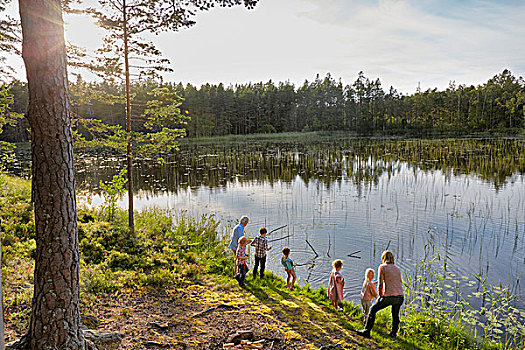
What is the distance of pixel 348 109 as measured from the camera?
91.7 metres

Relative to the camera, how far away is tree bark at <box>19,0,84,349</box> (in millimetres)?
3586

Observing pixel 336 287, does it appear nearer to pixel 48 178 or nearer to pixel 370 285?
pixel 370 285

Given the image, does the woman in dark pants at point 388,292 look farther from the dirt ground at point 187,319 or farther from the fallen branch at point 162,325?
the fallen branch at point 162,325

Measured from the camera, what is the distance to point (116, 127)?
959 centimetres

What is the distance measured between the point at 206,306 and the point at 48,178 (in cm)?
398

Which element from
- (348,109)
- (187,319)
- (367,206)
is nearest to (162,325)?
(187,319)

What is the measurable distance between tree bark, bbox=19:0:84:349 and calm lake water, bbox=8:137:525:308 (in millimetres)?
6315

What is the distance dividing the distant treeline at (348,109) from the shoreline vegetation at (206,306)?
2675 inches

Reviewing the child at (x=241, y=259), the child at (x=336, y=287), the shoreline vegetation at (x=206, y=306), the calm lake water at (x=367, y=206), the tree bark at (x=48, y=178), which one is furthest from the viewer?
the calm lake water at (x=367, y=206)

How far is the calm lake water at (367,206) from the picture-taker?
10.1m

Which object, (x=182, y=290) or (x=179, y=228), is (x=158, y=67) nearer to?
(x=179, y=228)

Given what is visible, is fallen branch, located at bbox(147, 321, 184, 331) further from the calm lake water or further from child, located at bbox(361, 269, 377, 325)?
the calm lake water

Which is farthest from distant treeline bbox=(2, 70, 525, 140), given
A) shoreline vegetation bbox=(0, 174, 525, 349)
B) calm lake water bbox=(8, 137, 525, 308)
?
shoreline vegetation bbox=(0, 174, 525, 349)

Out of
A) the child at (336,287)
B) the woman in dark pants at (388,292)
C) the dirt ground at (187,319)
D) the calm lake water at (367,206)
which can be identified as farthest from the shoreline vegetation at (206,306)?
the calm lake water at (367,206)
